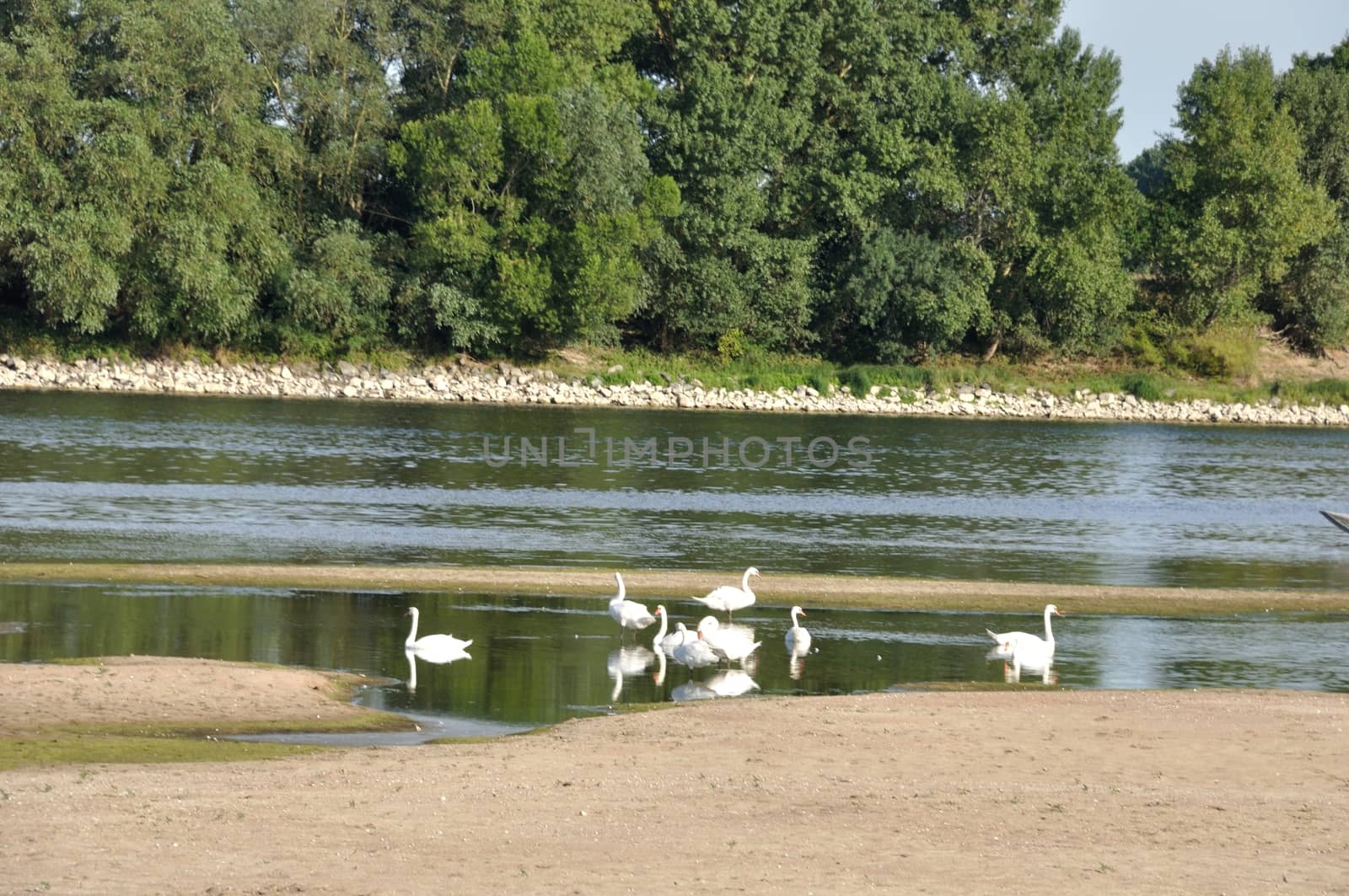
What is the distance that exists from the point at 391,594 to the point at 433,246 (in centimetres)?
4860

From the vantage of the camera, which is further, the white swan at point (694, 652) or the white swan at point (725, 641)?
A: the white swan at point (725, 641)

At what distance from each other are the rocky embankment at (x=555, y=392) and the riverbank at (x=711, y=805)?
54.5 meters

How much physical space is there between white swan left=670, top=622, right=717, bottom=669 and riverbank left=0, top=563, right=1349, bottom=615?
5334 mm

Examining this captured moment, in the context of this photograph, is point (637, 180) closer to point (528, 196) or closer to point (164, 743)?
point (528, 196)

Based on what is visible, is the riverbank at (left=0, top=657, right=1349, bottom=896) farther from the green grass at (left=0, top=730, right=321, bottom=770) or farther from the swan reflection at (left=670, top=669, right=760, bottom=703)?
the swan reflection at (left=670, top=669, right=760, bottom=703)

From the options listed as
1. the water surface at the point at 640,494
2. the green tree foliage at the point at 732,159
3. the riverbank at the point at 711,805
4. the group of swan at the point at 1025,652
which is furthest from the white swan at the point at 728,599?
the green tree foliage at the point at 732,159

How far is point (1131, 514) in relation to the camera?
42.6 m

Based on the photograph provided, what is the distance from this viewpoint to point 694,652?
20156 mm

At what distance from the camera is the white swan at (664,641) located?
2067 centimetres

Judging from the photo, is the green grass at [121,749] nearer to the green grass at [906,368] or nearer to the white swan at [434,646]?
the white swan at [434,646]

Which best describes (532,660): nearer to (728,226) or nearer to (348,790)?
(348,790)

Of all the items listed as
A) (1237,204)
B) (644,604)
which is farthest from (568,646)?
(1237,204)

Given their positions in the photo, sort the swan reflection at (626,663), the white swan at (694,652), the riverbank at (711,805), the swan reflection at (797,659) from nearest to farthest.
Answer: the riverbank at (711,805), the swan reflection at (626,663), the white swan at (694,652), the swan reflection at (797,659)

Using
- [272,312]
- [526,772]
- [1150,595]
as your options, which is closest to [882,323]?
[272,312]
